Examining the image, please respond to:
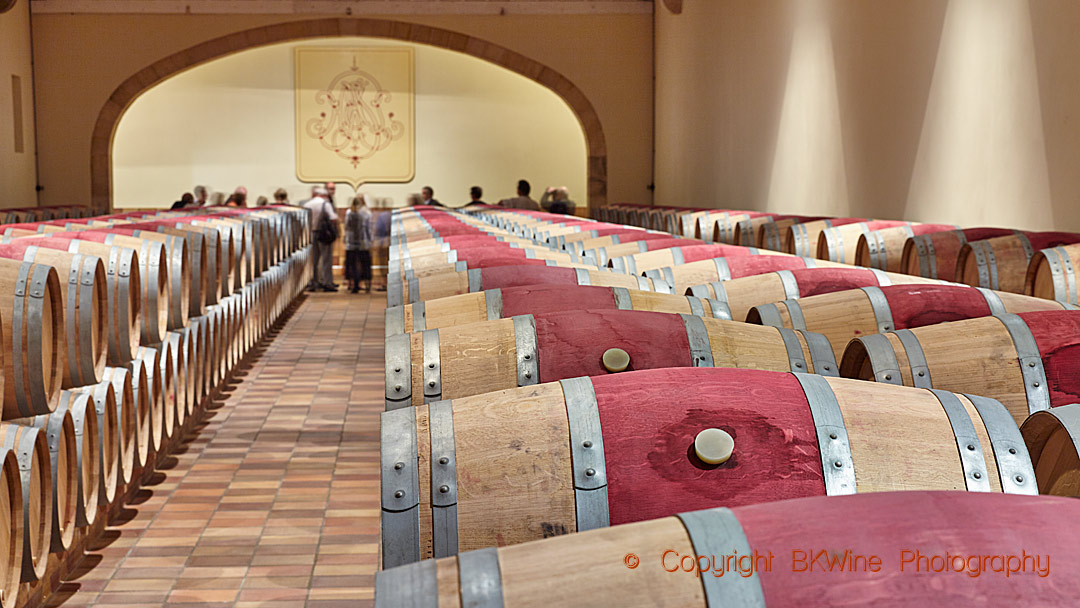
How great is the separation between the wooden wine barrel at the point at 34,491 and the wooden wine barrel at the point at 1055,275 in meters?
3.01

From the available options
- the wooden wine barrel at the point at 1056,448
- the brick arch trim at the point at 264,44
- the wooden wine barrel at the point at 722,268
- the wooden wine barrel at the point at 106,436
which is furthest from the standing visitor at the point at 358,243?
the wooden wine barrel at the point at 1056,448

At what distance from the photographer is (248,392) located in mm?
6496

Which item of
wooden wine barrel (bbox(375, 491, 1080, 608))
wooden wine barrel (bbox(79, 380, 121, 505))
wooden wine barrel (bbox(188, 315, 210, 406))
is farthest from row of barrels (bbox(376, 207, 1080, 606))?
wooden wine barrel (bbox(188, 315, 210, 406))

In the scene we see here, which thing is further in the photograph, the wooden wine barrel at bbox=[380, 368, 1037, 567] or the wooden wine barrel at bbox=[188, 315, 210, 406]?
the wooden wine barrel at bbox=[188, 315, 210, 406]

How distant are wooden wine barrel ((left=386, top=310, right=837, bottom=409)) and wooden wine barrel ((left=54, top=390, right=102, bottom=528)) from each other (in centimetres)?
156

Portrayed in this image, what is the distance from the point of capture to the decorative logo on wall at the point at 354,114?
18141 mm

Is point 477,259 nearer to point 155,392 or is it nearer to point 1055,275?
point 155,392

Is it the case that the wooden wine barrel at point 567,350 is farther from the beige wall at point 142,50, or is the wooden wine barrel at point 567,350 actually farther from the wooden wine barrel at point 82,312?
the beige wall at point 142,50

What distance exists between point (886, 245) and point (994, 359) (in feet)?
10.0

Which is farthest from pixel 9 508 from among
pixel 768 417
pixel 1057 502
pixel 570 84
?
pixel 570 84

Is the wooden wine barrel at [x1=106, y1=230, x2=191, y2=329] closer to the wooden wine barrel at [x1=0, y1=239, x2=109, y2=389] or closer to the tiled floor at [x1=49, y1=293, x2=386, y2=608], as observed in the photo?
the tiled floor at [x1=49, y1=293, x2=386, y2=608]

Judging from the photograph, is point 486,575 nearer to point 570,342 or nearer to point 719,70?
point 570,342

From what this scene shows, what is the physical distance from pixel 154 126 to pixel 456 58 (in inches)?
213

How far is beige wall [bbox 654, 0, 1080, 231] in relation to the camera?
Result: 534 centimetres
